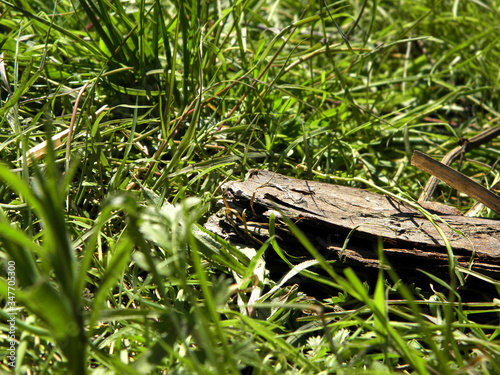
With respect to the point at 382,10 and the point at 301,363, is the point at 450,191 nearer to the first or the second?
the point at 301,363

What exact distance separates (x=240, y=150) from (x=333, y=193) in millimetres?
439

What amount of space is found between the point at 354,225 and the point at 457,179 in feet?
1.41

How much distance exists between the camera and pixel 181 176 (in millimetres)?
1409

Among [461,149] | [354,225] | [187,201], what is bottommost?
[461,149]

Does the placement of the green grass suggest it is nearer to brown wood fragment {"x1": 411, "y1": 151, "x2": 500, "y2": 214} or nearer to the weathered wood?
the weathered wood

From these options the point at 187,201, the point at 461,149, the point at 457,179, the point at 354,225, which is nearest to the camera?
the point at 187,201

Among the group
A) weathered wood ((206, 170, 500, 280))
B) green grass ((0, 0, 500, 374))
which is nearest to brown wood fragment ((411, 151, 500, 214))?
weathered wood ((206, 170, 500, 280))

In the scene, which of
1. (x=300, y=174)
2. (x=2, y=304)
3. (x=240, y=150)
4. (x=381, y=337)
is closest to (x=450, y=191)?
(x=300, y=174)

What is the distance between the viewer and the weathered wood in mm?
1139

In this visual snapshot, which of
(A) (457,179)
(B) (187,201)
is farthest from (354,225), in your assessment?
(B) (187,201)

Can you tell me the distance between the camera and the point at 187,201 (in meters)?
0.80

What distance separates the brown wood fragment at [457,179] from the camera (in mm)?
1294

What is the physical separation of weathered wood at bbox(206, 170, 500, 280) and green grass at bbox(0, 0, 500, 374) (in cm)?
6

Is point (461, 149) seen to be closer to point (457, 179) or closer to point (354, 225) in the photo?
point (457, 179)
